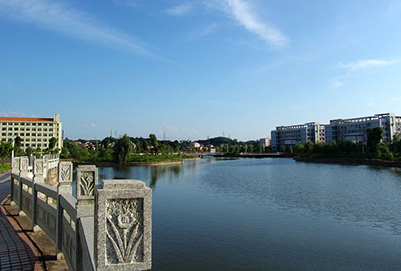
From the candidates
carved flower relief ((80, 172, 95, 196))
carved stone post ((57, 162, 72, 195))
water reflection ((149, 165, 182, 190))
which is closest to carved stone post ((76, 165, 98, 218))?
carved flower relief ((80, 172, 95, 196))

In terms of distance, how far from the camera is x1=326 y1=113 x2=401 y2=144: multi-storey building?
78500 millimetres

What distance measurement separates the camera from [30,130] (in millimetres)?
83625

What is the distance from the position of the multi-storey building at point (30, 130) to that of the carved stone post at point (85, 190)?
87.4m

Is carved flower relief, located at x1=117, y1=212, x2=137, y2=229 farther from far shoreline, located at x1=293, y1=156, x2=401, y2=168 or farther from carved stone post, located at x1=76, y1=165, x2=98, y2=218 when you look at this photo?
far shoreline, located at x1=293, y1=156, x2=401, y2=168

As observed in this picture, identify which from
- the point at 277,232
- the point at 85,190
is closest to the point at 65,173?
the point at 85,190

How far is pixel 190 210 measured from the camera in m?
15.5

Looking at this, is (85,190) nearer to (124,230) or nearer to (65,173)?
(65,173)

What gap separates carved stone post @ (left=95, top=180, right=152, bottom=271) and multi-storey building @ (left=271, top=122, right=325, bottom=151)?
3902 inches

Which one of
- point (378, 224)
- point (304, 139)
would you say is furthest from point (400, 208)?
point (304, 139)

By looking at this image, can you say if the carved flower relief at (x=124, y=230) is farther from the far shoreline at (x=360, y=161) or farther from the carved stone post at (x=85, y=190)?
the far shoreline at (x=360, y=161)

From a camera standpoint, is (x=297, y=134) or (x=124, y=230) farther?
(x=297, y=134)

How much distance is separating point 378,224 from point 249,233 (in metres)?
5.78

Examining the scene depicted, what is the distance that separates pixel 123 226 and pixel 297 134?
108027mm

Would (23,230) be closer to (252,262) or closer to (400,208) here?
(252,262)
